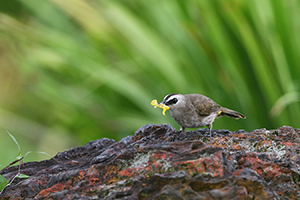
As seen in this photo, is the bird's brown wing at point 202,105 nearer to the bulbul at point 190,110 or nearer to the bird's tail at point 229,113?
the bulbul at point 190,110

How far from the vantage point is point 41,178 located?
2141 millimetres

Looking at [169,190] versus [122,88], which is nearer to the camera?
[169,190]

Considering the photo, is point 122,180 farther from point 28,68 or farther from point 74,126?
point 28,68

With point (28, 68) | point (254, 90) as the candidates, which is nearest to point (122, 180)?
point (254, 90)

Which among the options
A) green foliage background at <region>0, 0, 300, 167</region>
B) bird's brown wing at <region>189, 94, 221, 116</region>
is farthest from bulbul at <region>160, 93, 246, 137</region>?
green foliage background at <region>0, 0, 300, 167</region>

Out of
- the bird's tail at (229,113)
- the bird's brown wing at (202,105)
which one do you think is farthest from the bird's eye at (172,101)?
the bird's tail at (229,113)

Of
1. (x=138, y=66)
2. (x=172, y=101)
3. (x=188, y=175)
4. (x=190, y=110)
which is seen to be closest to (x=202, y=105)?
(x=190, y=110)

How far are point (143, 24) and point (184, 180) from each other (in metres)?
4.18

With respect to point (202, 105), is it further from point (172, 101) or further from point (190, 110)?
point (172, 101)

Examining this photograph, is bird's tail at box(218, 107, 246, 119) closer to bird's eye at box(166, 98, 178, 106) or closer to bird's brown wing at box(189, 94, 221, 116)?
bird's brown wing at box(189, 94, 221, 116)

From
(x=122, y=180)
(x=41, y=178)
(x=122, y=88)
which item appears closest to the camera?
(x=122, y=180)

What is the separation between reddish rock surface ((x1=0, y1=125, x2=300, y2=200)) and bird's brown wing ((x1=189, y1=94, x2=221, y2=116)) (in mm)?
757

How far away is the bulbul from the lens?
2.98 metres

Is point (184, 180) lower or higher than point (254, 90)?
lower
